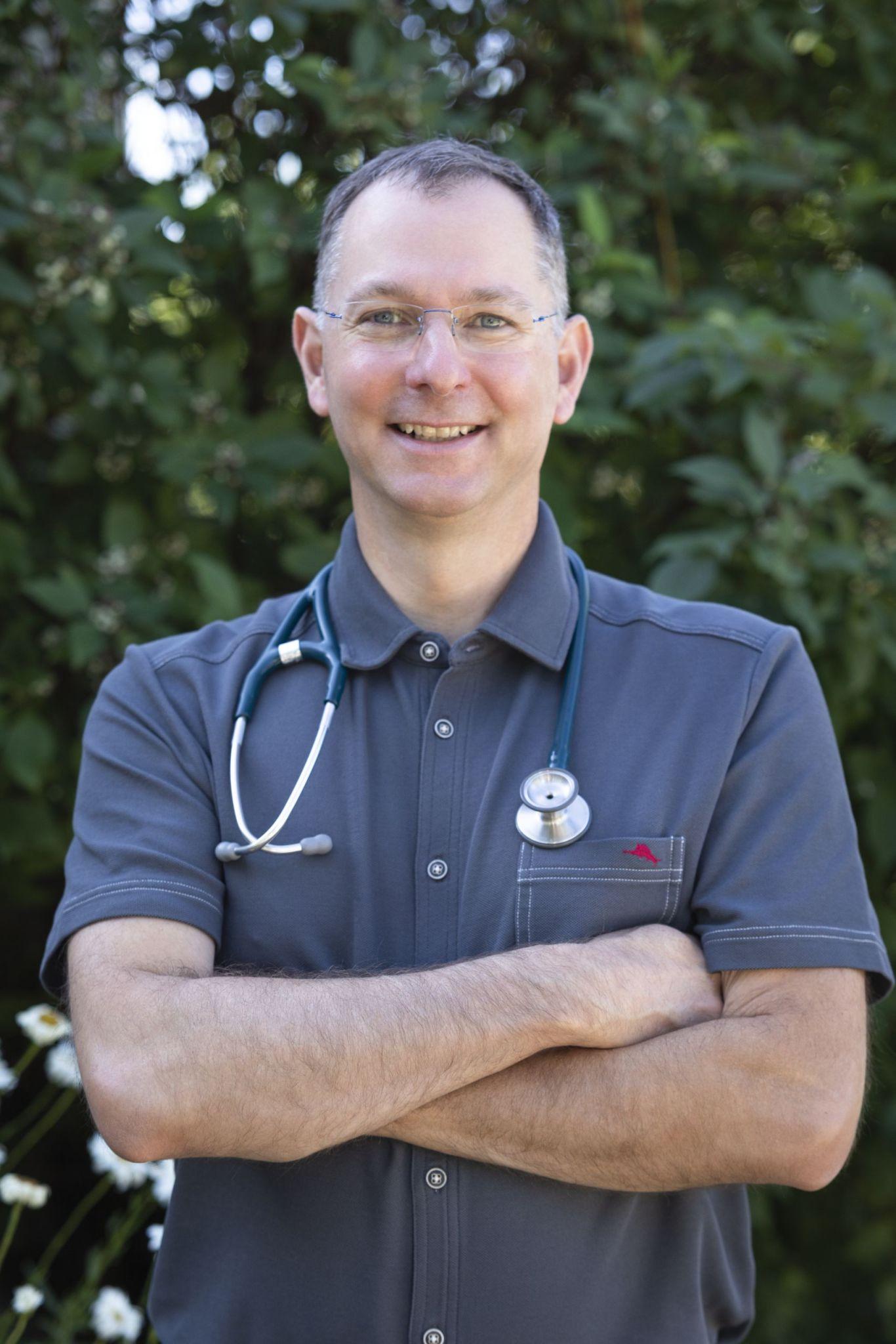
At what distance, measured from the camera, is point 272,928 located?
6.91ft

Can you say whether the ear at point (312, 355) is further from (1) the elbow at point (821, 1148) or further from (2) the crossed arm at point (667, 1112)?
(1) the elbow at point (821, 1148)

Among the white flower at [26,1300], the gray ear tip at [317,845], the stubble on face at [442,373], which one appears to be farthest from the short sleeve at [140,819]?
the white flower at [26,1300]

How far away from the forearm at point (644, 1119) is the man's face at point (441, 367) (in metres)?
0.89

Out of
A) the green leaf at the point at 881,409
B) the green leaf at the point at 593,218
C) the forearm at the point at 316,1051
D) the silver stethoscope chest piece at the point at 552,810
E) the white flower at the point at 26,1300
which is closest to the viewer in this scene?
the forearm at the point at 316,1051

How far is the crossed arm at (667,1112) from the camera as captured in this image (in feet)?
6.20

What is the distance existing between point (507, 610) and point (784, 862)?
594 mm

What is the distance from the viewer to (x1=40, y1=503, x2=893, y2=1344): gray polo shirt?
6.41 feet

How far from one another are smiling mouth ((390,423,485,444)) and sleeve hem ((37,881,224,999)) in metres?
0.78

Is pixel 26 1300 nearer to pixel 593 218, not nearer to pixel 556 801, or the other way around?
pixel 556 801

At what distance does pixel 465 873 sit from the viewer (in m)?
2.08

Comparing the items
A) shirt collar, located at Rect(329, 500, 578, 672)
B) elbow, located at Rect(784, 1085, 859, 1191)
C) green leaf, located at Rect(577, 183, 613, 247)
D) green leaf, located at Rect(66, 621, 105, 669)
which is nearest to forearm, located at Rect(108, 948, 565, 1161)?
elbow, located at Rect(784, 1085, 859, 1191)

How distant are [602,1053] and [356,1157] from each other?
15.1 inches

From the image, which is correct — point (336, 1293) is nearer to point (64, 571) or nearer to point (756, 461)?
point (64, 571)

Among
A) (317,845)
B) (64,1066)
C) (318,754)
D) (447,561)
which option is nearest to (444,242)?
(447,561)
